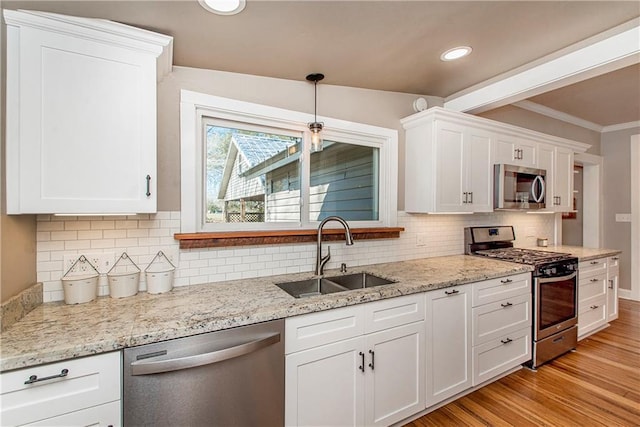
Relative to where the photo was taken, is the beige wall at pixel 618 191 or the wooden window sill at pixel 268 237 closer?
the wooden window sill at pixel 268 237

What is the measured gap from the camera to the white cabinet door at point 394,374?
1707 mm

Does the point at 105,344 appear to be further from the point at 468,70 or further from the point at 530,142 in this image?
the point at 530,142

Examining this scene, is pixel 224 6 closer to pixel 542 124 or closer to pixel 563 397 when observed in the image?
pixel 563 397

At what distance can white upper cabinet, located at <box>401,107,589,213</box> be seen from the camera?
8.24 feet

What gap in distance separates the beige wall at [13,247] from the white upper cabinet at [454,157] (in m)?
2.54

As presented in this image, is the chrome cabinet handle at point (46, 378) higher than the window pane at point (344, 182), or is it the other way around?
the window pane at point (344, 182)

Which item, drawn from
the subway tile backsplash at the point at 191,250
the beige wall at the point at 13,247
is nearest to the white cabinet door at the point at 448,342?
the subway tile backsplash at the point at 191,250

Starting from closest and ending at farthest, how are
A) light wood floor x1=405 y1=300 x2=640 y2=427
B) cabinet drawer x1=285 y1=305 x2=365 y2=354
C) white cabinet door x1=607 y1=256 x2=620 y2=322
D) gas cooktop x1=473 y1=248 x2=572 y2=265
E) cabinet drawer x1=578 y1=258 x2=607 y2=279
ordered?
1. cabinet drawer x1=285 y1=305 x2=365 y2=354
2. light wood floor x1=405 y1=300 x2=640 y2=427
3. gas cooktop x1=473 y1=248 x2=572 y2=265
4. cabinet drawer x1=578 y1=258 x2=607 y2=279
5. white cabinet door x1=607 y1=256 x2=620 y2=322

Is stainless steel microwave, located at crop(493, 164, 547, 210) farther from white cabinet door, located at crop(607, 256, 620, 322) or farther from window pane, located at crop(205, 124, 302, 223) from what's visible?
window pane, located at crop(205, 124, 302, 223)

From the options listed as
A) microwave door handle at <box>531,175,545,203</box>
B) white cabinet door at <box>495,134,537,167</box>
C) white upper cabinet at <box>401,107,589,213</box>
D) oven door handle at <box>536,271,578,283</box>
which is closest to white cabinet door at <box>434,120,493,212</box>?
white upper cabinet at <box>401,107,589,213</box>

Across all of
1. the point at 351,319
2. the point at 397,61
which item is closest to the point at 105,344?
the point at 351,319

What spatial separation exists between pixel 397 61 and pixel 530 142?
2.00m

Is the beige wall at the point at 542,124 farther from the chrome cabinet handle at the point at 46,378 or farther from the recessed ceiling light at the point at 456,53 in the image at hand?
the chrome cabinet handle at the point at 46,378

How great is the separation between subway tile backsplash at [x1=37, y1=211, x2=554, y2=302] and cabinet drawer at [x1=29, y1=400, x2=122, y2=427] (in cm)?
70
